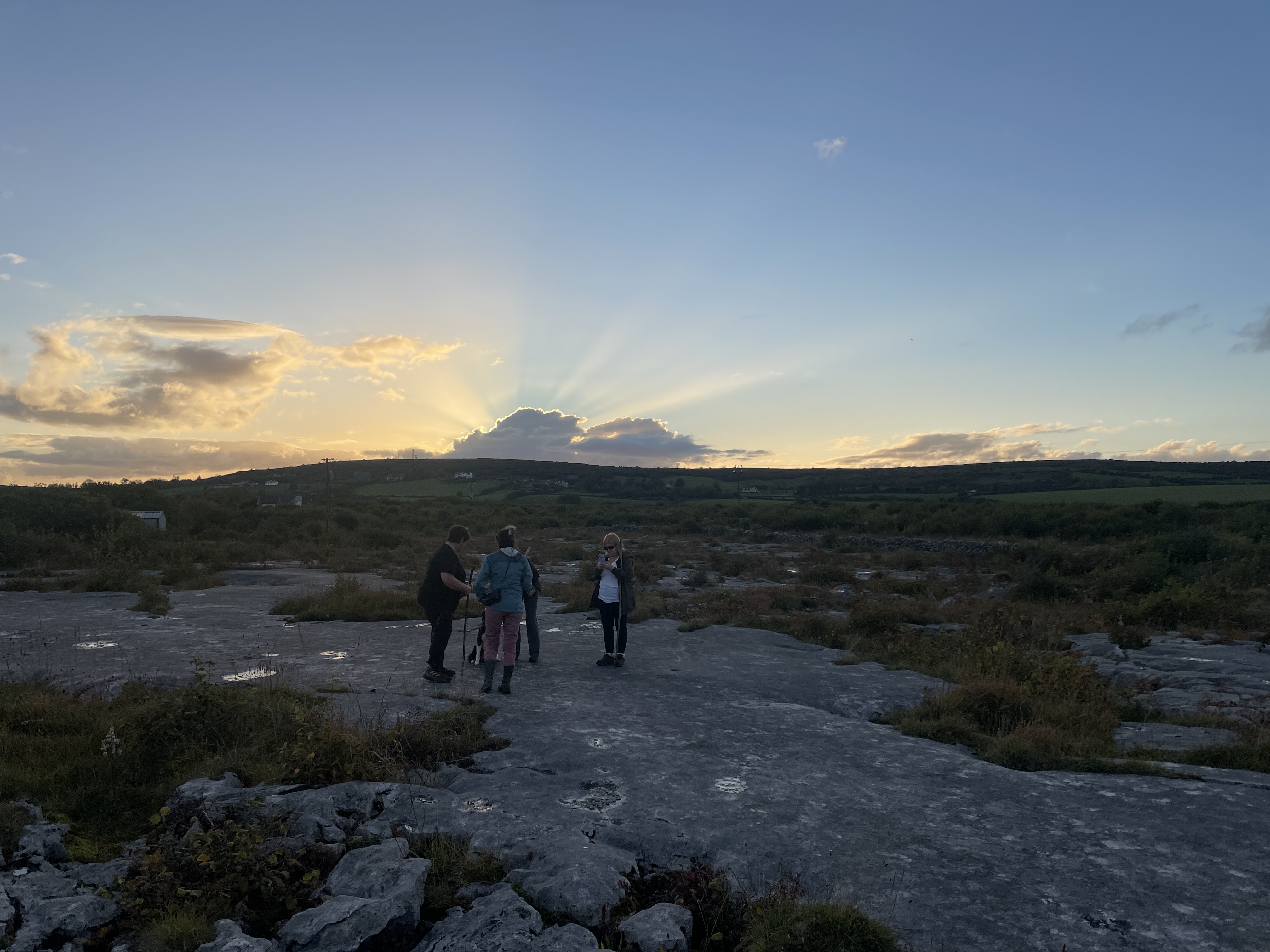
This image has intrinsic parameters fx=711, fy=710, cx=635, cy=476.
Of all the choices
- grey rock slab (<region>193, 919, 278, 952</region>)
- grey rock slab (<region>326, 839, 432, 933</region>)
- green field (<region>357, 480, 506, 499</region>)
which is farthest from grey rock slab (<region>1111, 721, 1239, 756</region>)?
green field (<region>357, 480, 506, 499</region>)

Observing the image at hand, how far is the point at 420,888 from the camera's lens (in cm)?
391

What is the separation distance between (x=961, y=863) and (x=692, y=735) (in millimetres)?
2971

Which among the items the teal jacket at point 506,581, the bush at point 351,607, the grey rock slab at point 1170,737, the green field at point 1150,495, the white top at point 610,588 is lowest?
the green field at point 1150,495

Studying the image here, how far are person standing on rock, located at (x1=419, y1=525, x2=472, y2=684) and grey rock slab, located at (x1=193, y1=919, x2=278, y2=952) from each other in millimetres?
5259

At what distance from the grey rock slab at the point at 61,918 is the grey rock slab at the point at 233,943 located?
308mm

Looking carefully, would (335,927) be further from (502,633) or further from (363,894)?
(502,633)

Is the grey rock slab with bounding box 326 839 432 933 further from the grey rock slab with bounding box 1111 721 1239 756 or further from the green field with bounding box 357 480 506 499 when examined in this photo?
the green field with bounding box 357 480 506 499

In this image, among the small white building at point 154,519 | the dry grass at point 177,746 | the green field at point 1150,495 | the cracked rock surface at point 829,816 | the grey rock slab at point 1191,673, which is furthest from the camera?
the green field at point 1150,495

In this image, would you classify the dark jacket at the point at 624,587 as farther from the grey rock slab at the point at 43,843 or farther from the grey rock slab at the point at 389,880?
the grey rock slab at the point at 43,843

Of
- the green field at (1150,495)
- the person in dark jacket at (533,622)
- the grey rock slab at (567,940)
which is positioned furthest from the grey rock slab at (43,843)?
the green field at (1150,495)

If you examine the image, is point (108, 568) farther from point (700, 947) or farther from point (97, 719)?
point (700, 947)

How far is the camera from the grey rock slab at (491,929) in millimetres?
3449

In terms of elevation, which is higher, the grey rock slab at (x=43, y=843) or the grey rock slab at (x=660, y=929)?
the grey rock slab at (x=43, y=843)

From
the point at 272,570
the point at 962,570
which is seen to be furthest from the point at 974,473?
Result: the point at 272,570
